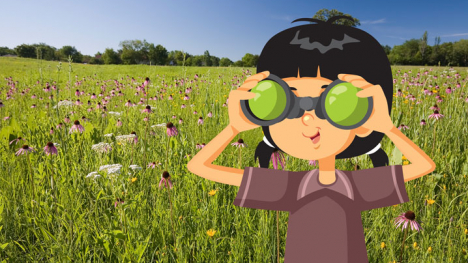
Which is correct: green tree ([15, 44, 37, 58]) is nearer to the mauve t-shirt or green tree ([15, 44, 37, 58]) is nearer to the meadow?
the meadow

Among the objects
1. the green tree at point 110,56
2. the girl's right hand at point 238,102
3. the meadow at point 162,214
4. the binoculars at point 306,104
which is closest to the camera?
the binoculars at point 306,104

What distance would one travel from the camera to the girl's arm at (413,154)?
3.27ft

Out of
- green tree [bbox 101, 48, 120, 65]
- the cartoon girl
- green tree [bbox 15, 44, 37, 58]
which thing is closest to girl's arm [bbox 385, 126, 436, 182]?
the cartoon girl

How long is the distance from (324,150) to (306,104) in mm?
213

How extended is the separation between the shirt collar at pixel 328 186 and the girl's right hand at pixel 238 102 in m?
0.32

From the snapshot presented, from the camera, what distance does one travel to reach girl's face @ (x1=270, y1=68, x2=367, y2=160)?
1.04 metres

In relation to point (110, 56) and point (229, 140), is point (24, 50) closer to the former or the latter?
point (110, 56)

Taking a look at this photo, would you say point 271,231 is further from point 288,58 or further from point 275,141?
point 288,58

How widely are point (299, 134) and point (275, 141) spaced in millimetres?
101

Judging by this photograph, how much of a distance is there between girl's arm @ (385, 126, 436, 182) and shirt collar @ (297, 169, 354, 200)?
23 centimetres

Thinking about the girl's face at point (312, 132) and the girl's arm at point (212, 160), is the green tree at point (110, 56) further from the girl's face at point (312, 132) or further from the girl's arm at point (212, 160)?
the girl's face at point (312, 132)

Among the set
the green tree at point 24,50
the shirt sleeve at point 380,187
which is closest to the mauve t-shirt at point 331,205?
the shirt sleeve at point 380,187

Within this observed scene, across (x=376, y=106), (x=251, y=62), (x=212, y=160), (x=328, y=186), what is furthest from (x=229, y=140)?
(x=251, y=62)

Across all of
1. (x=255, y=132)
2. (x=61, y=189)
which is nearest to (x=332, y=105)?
(x=61, y=189)
